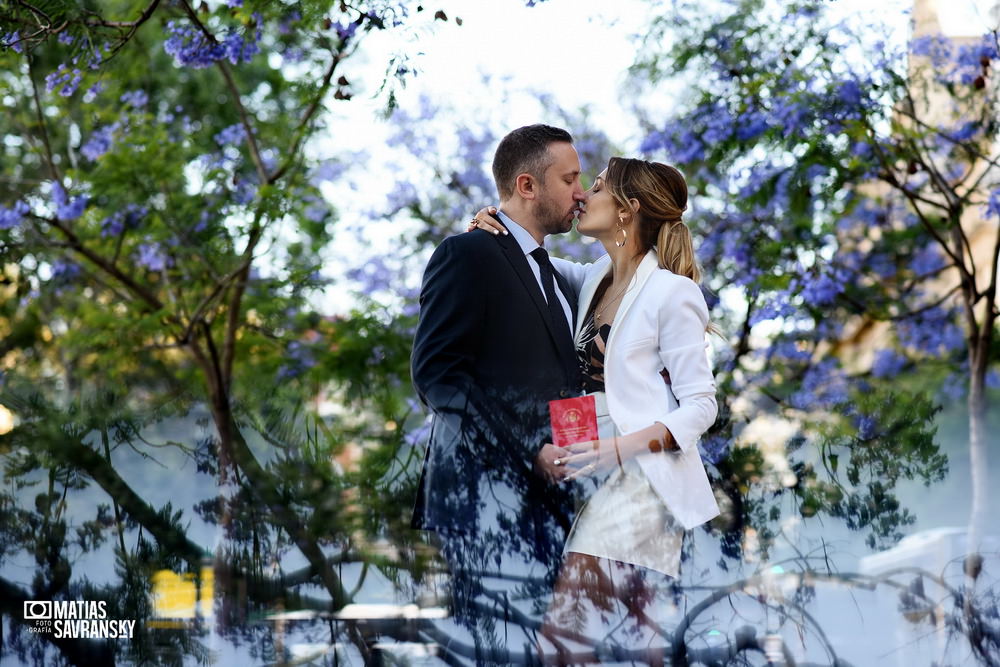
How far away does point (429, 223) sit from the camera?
7.07m

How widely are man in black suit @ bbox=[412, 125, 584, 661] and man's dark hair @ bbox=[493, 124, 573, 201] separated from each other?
0.30m

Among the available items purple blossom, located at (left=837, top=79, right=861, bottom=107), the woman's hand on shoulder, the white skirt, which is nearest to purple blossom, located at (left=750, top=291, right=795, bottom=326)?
purple blossom, located at (left=837, top=79, right=861, bottom=107)

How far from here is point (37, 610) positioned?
3186mm

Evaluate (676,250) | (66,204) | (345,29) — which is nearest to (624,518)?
(676,250)

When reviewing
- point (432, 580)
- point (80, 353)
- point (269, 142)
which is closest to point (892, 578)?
point (432, 580)

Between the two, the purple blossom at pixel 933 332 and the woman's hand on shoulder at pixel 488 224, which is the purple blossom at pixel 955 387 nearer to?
the purple blossom at pixel 933 332

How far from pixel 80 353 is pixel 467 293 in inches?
297

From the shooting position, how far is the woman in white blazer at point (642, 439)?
8.80ft

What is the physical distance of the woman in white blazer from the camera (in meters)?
2.68

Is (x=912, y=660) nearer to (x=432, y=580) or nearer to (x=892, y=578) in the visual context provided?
(x=892, y=578)

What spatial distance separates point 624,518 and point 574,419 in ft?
0.99

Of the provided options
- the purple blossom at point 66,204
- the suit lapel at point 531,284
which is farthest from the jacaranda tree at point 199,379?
the suit lapel at point 531,284

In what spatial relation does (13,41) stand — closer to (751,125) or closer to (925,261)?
(751,125)

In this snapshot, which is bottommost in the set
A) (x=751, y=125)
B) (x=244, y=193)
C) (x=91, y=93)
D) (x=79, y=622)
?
(x=79, y=622)
